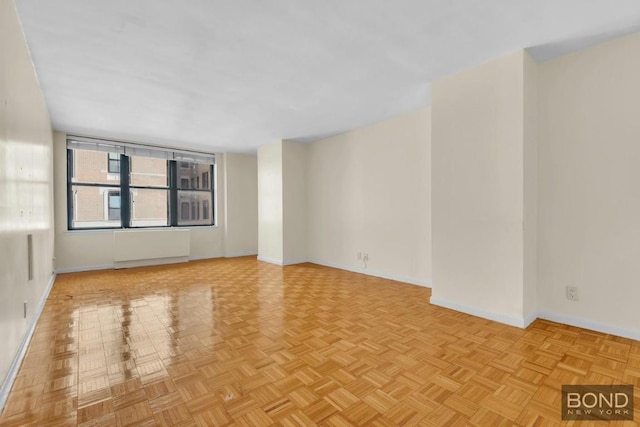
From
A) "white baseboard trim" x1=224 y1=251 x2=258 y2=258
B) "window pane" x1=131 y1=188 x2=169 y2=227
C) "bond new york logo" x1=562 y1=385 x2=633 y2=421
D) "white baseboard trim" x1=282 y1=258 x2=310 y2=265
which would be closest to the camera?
"bond new york logo" x1=562 y1=385 x2=633 y2=421

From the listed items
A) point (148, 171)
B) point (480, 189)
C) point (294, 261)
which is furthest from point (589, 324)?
point (148, 171)

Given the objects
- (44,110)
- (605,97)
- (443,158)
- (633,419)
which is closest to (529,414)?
(633,419)

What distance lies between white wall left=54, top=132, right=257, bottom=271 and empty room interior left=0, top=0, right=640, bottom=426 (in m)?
1.13

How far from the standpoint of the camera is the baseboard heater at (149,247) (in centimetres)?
529

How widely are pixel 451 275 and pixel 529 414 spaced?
160 cm

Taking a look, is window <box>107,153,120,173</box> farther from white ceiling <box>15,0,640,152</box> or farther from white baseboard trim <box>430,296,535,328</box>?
white baseboard trim <box>430,296,535,328</box>

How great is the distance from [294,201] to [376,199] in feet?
5.98

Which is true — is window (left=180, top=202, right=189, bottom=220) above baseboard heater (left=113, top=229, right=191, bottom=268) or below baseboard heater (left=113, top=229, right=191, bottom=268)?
above

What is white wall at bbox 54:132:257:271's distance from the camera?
5008 millimetres

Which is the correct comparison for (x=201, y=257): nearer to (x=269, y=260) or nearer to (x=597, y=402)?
(x=269, y=260)

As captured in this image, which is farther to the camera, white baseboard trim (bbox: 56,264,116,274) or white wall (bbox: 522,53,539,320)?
white baseboard trim (bbox: 56,264,116,274)

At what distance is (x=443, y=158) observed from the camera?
3020mm

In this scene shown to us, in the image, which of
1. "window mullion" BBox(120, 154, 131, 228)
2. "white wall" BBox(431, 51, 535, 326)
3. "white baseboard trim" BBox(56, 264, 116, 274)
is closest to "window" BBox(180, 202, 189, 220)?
"window mullion" BBox(120, 154, 131, 228)

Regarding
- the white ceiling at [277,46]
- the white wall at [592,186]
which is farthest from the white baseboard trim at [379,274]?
the white ceiling at [277,46]
